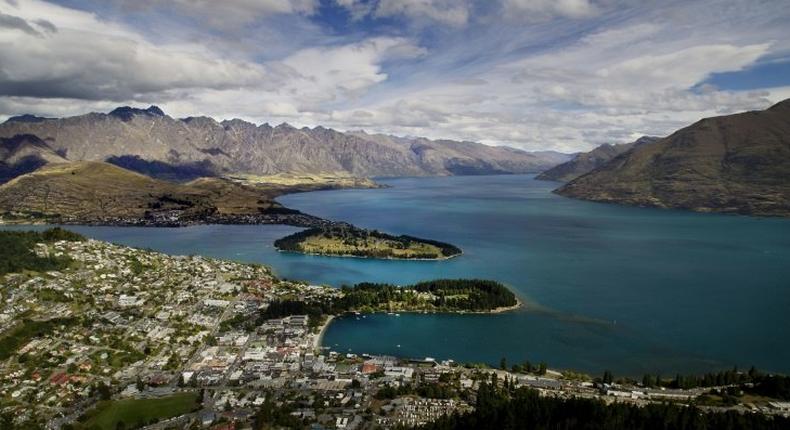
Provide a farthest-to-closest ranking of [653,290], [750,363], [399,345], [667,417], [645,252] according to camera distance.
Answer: [645,252] < [653,290] < [399,345] < [750,363] < [667,417]

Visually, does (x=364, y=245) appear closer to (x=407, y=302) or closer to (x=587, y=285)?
(x=407, y=302)

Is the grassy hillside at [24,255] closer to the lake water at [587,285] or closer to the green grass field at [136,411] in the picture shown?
the lake water at [587,285]

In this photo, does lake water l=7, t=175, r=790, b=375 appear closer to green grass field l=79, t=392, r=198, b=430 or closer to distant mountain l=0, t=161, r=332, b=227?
distant mountain l=0, t=161, r=332, b=227

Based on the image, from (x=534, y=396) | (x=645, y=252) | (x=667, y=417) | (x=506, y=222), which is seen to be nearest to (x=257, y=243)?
(x=506, y=222)

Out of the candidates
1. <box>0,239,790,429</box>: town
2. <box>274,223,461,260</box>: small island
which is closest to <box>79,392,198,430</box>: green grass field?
<box>0,239,790,429</box>: town

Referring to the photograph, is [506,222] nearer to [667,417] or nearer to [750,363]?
[750,363]
